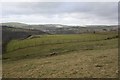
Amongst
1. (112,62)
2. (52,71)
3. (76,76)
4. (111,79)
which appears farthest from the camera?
(112,62)

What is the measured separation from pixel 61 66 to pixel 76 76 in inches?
164

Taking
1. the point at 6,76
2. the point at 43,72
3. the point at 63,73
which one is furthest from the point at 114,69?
the point at 6,76

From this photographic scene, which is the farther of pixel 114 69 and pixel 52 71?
pixel 52 71

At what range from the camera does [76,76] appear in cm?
1681

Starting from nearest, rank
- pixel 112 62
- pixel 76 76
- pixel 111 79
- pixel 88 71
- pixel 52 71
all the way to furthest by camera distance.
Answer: pixel 111 79 → pixel 76 76 → pixel 88 71 → pixel 52 71 → pixel 112 62

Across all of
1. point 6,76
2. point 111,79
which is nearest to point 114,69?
point 111,79

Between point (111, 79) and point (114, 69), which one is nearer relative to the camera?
point (111, 79)

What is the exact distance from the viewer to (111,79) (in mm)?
15641

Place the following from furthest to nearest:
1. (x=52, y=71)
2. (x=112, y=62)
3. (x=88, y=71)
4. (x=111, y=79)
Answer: (x=112, y=62) → (x=52, y=71) → (x=88, y=71) → (x=111, y=79)

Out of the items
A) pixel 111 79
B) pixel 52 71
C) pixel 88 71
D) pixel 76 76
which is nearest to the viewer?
pixel 111 79

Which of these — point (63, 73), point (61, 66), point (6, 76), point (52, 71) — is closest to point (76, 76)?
point (63, 73)

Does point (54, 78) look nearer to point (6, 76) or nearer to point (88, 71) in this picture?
point (88, 71)

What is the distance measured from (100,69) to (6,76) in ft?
23.3

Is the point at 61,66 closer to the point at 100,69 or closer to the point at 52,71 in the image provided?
the point at 52,71
